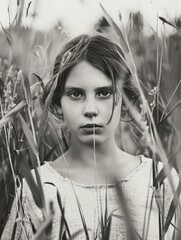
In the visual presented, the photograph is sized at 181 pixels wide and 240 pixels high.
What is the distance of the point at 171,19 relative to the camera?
3.02 ft

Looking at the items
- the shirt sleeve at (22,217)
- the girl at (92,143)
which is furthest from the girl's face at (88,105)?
the shirt sleeve at (22,217)

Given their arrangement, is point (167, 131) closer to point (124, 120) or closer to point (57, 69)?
point (124, 120)

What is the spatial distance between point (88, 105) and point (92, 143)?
0.23 ft

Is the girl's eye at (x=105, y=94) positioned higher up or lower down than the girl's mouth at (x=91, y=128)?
higher up

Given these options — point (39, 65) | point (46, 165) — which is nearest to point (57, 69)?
point (39, 65)

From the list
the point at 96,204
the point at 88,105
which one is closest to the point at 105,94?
the point at 88,105

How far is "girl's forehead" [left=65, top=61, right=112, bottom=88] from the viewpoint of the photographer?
2.85 ft

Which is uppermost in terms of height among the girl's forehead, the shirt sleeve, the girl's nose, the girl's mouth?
the girl's forehead

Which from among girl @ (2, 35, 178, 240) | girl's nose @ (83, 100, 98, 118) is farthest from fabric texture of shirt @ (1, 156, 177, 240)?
girl's nose @ (83, 100, 98, 118)

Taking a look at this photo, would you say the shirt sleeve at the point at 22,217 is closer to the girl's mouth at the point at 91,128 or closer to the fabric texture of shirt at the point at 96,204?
the fabric texture of shirt at the point at 96,204

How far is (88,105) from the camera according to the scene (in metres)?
0.84

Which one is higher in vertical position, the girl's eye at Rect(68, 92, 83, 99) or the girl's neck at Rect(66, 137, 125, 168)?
the girl's eye at Rect(68, 92, 83, 99)

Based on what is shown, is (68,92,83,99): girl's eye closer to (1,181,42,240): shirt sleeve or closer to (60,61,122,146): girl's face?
(60,61,122,146): girl's face

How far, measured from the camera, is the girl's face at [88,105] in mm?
846
